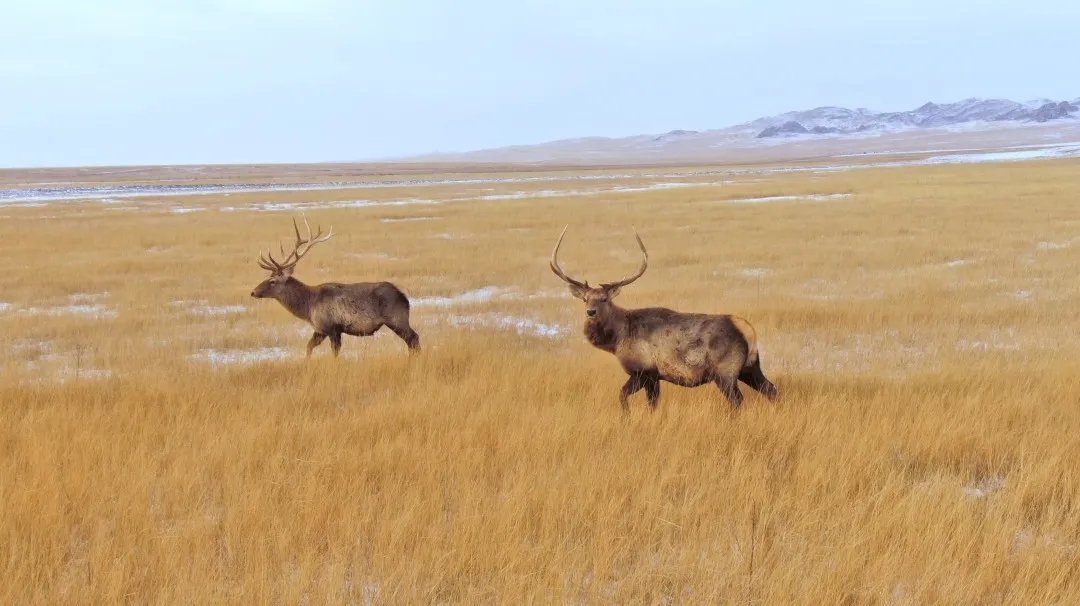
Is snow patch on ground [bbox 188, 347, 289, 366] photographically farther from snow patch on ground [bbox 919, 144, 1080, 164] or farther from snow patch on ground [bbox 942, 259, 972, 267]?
snow patch on ground [bbox 919, 144, 1080, 164]

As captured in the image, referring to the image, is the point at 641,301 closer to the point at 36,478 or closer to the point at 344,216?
the point at 36,478

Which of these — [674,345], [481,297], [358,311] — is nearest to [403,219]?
[481,297]

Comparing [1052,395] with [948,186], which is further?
[948,186]

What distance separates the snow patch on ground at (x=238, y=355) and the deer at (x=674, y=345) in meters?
4.99

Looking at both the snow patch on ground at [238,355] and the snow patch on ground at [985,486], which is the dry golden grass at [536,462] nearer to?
the snow patch on ground at [985,486]

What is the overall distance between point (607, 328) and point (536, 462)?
5.35 feet

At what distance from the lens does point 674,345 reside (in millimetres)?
5844

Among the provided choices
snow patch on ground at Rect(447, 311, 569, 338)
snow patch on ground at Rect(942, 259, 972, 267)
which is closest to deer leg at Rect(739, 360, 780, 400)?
snow patch on ground at Rect(447, 311, 569, 338)

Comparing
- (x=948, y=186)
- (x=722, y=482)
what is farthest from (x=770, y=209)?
(x=722, y=482)

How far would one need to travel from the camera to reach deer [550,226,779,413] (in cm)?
568

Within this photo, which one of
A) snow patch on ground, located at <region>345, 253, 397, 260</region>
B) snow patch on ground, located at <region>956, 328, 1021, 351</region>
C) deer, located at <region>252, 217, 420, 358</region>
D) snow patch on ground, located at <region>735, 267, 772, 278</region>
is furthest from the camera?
snow patch on ground, located at <region>345, 253, 397, 260</region>

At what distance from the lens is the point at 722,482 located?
439cm

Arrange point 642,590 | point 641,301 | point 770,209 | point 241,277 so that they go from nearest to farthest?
point 642,590, point 641,301, point 241,277, point 770,209

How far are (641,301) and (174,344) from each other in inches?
283
